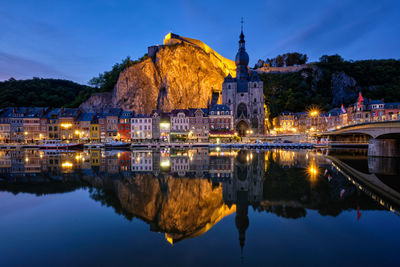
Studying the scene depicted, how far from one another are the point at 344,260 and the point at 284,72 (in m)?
101

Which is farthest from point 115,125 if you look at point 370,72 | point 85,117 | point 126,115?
point 370,72

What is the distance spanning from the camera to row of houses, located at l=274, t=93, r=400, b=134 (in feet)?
173

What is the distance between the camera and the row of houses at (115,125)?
2232 inches

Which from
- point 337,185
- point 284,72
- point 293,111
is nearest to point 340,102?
point 293,111

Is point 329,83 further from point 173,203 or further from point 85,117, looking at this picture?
point 173,203

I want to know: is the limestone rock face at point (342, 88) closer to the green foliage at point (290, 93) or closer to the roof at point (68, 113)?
the green foliage at point (290, 93)

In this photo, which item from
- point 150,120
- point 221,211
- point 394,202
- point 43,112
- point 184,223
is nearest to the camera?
point 184,223

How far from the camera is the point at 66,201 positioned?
34.6 feet

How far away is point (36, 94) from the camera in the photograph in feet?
250

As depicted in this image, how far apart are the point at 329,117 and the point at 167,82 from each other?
4797 centimetres

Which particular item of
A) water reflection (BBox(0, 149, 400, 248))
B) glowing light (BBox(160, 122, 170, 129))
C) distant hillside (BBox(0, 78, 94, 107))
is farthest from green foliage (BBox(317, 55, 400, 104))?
distant hillside (BBox(0, 78, 94, 107))

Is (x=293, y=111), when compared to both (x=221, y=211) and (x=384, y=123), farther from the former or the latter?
(x=221, y=211)

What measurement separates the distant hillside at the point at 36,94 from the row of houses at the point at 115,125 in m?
12.3

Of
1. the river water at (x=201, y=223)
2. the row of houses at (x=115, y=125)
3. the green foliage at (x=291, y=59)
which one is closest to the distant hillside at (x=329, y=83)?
the green foliage at (x=291, y=59)
